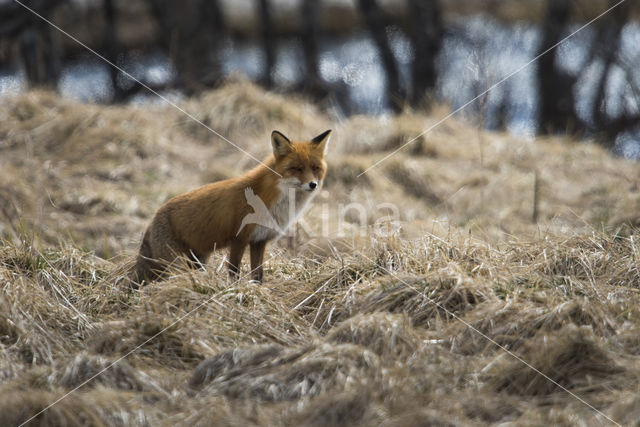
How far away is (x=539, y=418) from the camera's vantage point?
3.09 meters

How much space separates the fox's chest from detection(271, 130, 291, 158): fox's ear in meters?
0.33

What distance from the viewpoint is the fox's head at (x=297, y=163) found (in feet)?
17.3

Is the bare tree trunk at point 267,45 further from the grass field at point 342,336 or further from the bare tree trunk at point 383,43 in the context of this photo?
the grass field at point 342,336

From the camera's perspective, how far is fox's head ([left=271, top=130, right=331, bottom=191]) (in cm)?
526

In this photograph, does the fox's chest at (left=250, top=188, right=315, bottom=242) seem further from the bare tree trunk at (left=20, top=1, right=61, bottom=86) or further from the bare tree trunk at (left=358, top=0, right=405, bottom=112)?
the bare tree trunk at (left=358, top=0, right=405, bottom=112)

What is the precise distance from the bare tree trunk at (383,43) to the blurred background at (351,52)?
0.04 meters

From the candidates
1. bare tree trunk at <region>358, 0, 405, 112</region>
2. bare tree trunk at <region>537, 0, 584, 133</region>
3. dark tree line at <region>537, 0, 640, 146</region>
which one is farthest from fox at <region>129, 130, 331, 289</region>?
dark tree line at <region>537, 0, 640, 146</region>

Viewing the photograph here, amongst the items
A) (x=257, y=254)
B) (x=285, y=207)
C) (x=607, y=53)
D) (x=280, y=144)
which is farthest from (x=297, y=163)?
(x=607, y=53)

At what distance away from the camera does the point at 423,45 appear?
48.9ft

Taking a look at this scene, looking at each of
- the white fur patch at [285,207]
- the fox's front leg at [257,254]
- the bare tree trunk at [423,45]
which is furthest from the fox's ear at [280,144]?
the bare tree trunk at [423,45]

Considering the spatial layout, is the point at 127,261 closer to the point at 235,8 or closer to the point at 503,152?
the point at 503,152

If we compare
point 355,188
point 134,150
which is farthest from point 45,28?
point 355,188

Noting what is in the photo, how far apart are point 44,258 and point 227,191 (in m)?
1.52

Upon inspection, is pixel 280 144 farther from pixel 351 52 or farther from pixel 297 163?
pixel 351 52
